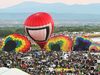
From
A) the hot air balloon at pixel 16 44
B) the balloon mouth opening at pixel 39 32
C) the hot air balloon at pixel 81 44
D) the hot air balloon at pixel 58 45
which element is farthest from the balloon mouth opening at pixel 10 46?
the hot air balloon at pixel 81 44

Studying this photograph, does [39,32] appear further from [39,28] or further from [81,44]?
[81,44]

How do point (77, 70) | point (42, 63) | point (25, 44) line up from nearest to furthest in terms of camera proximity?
1. point (77, 70)
2. point (42, 63)
3. point (25, 44)

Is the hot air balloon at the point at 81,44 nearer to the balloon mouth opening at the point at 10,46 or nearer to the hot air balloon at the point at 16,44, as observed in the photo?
the hot air balloon at the point at 16,44

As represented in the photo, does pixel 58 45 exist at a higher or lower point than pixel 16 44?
lower

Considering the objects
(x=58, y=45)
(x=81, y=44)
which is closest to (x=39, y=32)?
(x=58, y=45)

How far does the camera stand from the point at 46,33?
94.7 ft

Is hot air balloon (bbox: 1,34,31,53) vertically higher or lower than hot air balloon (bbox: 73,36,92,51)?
higher

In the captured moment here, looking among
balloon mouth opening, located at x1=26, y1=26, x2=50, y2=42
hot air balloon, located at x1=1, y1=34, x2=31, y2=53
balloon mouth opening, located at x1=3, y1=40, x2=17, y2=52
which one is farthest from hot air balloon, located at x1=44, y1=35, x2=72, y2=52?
balloon mouth opening, located at x1=3, y1=40, x2=17, y2=52

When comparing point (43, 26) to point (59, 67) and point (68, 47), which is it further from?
point (59, 67)

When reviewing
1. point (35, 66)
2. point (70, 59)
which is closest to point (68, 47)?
point (70, 59)

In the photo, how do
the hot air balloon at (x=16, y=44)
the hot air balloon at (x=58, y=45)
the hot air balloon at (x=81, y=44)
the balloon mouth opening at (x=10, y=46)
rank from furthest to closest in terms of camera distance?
the hot air balloon at (x=81, y=44)
the hot air balloon at (x=58, y=45)
the balloon mouth opening at (x=10, y=46)
the hot air balloon at (x=16, y=44)

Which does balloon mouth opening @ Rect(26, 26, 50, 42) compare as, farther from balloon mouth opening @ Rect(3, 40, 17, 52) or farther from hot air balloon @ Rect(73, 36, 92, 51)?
hot air balloon @ Rect(73, 36, 92, 51)

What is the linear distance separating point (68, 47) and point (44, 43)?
62.5 inches

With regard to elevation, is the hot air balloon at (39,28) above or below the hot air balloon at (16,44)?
above
